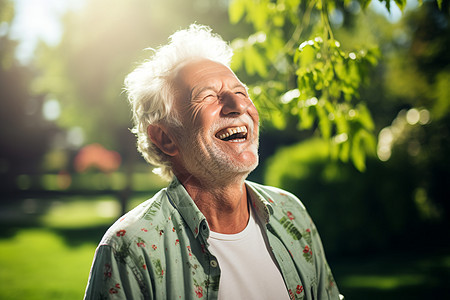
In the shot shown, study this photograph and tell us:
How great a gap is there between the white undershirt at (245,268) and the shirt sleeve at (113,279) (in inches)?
16.9

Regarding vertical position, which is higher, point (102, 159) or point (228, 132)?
point (102, 159)

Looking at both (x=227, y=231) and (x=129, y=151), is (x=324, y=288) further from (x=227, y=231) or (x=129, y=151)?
(x=129, y=151)

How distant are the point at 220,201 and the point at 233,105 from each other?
0.57m

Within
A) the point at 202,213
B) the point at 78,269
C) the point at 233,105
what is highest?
the point at 233,105

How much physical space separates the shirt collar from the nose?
52cm

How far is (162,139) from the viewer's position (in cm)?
265

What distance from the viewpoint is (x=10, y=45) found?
1352 cm

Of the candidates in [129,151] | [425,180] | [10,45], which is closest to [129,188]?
[129,151]

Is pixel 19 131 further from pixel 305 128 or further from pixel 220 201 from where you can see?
pixel 220 201

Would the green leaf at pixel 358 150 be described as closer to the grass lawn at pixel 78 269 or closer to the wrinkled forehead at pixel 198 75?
the wrinkled forehead at pixel 198 75

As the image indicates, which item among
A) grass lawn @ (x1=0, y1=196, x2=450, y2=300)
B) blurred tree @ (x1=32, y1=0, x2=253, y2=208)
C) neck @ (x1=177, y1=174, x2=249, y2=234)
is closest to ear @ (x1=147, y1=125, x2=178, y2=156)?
neck @ (x1=177, y1=174, x2=249, y2=234)

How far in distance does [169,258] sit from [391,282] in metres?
6.76

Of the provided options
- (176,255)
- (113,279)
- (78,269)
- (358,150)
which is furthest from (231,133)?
(78,269)

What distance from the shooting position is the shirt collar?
7.48 feet
